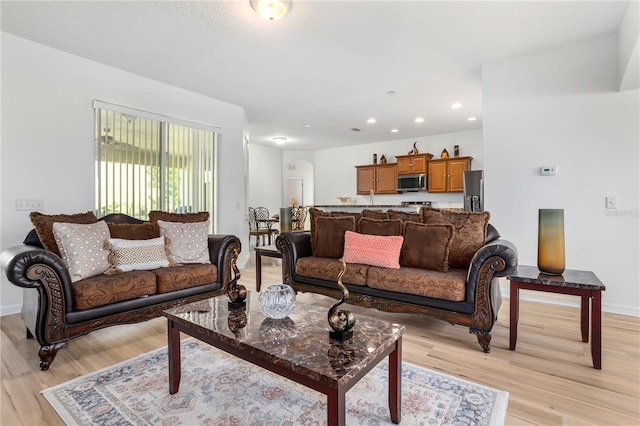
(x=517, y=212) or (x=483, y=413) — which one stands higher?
(x=517, y=212)

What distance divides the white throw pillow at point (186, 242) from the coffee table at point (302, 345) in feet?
4.08

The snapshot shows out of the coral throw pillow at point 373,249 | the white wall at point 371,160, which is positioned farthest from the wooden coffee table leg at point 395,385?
the white wall at point 371,160

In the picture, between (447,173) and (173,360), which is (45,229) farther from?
(447,173)

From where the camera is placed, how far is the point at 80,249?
2.45 metres

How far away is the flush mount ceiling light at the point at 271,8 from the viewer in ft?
8.07

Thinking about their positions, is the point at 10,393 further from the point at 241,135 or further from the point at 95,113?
the point at 241,135

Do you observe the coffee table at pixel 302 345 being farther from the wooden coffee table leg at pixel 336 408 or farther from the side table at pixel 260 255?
the side table at pixel 260 255

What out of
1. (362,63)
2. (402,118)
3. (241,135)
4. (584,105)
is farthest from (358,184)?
(584,105)

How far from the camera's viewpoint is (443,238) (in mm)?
2750

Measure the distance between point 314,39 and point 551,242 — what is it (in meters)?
2.67

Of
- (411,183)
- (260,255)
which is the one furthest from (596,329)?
(411,183)

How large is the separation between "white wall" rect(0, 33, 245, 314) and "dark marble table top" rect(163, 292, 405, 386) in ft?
8.25

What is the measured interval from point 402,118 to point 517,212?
3.10 meters

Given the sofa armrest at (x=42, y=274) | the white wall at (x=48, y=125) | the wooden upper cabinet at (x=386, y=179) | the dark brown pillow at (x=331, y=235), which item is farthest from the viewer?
the wooden upper cabinet at (x=386, y=179)
